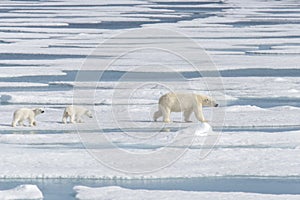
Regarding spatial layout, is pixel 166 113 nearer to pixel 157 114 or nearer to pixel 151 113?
pixel 157 114

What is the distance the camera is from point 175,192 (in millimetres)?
5566

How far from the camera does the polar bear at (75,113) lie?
320 inches

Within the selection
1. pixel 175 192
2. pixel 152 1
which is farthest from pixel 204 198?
pixel 152 1

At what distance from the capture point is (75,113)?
8242 mm

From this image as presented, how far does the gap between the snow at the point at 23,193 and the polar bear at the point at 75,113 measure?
2.54 m

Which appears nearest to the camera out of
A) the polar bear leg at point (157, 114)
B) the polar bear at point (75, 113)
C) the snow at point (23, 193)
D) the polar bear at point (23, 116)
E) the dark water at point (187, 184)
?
the snow at point (23, 193)

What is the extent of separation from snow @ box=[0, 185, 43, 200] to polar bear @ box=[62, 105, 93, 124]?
254cm

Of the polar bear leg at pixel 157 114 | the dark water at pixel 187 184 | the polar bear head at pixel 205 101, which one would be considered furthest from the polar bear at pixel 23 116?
the dark water at pixel 187 184

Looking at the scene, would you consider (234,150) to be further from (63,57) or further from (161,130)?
(63,57)

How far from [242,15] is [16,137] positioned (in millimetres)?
19412

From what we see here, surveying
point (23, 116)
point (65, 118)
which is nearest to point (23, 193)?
point (23, 116)

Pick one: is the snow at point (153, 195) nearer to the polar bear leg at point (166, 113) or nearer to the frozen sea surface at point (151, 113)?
the frozen sea surface at point (151, 113)

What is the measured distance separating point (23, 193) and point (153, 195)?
0.77 meters

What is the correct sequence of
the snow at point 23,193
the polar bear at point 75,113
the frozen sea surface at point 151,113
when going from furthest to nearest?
the polar bear at point 75,113, the frozen sea surface at point 151,113, the snow at point 23,193
